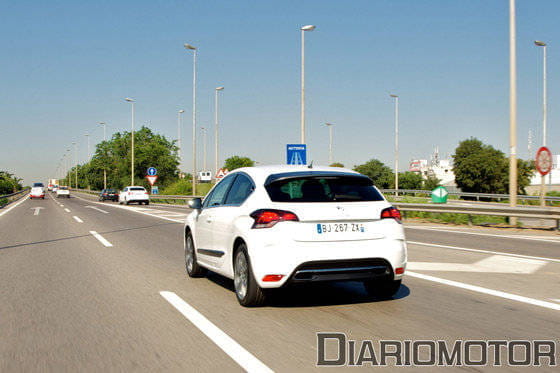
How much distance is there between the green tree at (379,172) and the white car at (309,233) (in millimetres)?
94679

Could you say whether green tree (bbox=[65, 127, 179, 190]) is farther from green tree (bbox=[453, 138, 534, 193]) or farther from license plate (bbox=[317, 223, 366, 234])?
license plate (bbox=[317, 223, 366, 234])

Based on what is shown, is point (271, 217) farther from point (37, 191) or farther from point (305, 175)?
point (37, 191)

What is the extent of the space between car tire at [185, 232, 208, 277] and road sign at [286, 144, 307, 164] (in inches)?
615

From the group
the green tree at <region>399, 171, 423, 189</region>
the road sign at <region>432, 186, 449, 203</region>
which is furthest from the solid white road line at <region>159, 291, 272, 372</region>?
the green tree at <region>399, 171, 423, 189</region>

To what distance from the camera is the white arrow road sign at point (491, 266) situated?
876 cm

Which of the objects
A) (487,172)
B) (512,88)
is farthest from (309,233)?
(487,172)

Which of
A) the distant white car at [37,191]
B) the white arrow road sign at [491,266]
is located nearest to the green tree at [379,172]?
the distant white car at [37,191]

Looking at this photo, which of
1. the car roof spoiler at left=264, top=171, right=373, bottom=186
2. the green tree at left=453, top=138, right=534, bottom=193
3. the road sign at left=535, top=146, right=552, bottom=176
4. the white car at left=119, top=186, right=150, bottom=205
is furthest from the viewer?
the green tree at left=453, top=138, right=534, bottom=193

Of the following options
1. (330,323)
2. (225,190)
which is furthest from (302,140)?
(330,323)

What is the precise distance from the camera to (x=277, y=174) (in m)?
6.20

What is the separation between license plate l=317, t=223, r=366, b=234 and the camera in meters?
5.64

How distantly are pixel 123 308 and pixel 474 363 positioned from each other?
3774 millimetres

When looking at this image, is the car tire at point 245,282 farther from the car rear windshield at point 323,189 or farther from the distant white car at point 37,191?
the distant white car at point 37,191

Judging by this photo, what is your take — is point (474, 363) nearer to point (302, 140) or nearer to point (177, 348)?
point (177, 348)
